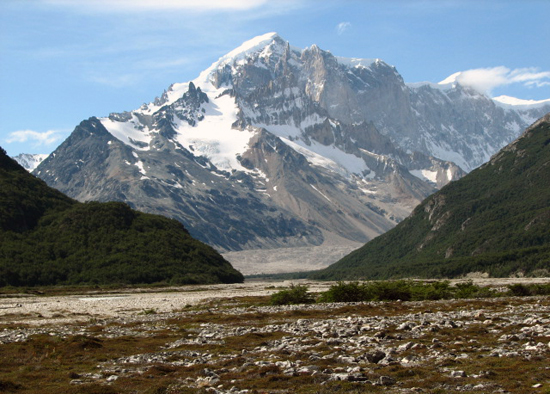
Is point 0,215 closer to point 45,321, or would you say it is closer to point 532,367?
point 45,321

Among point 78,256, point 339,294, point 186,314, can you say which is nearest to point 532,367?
point 186,314

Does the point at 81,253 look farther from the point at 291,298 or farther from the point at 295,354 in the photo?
the point at 295,354

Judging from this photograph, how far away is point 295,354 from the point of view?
38.6 meters

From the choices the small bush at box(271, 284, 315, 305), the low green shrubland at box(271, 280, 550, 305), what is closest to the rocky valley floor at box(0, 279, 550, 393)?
the low green shrubland at box(271, 280, 550, 305)

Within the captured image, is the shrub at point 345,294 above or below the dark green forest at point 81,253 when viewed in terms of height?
below

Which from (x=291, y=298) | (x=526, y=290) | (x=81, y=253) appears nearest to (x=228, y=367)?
(x=291, y=298)

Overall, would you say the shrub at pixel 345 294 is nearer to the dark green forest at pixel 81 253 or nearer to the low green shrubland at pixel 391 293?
the low green shrubland at pixel 391 293

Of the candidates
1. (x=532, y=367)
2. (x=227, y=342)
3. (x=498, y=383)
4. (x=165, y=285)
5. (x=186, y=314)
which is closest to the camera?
(x=498, y=383)

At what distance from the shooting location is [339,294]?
8519cm

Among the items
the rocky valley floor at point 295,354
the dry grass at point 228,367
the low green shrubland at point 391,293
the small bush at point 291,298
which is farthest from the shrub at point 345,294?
the dry grass at point 228,367

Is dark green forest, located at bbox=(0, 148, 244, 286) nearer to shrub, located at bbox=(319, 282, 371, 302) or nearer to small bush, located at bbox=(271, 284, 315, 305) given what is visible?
small bush, located at bbox=(271, 284, 315, 305)

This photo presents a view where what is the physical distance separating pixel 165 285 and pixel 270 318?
110 m

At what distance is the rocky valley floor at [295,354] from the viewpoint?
30766mm

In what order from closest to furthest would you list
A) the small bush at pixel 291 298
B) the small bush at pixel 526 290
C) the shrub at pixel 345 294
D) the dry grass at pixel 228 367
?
the dry grass at pixel 228 367 → the small bush at pixel 526 290 → the shrub at pixel 345 294 → the small bush at pixel 291 298
